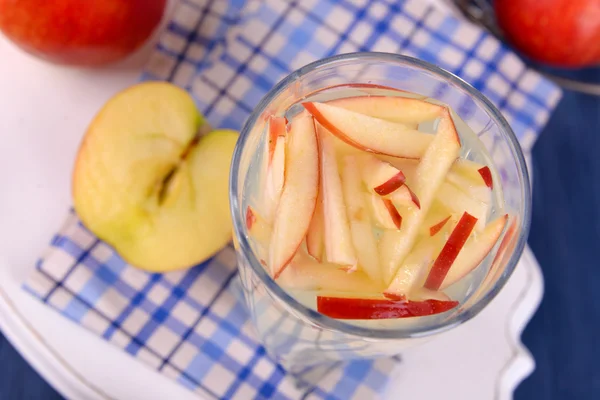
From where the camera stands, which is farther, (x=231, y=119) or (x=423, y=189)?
(x=231, y=119)

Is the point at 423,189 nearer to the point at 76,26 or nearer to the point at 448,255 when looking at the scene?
the point at 448,255

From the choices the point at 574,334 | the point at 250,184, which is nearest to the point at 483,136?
the point at 250,184

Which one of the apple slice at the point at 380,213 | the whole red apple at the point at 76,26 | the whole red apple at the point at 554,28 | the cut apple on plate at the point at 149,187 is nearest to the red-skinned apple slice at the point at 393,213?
the apple slice at the point at 380,213

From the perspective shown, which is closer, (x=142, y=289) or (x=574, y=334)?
(x=142, y=289)

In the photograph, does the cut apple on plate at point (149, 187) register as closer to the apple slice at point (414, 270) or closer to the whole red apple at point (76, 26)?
the whole red apple at point (76, 26)

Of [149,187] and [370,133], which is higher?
[370,133]

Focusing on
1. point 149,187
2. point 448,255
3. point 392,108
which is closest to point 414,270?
point 448,255

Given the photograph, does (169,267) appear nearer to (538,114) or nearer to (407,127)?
(407,127)

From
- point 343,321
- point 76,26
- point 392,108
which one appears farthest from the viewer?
point 76,26
